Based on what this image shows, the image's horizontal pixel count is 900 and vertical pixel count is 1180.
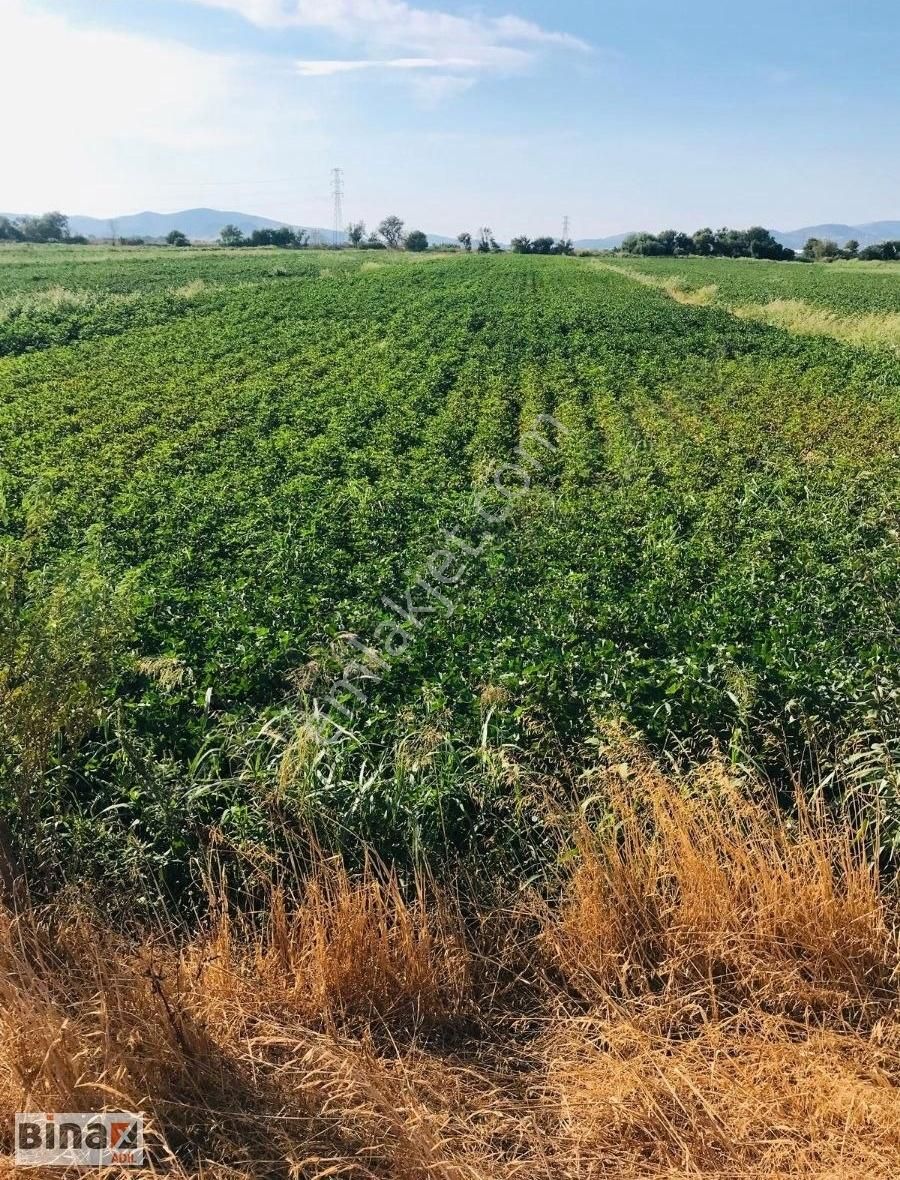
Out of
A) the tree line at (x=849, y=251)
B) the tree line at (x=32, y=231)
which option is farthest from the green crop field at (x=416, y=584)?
the tree line at (x=32, y=231)

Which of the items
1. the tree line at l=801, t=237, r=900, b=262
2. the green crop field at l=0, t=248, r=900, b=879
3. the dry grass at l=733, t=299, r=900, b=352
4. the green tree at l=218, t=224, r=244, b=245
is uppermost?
the green tree at l=218, t=224, r=244, b=245

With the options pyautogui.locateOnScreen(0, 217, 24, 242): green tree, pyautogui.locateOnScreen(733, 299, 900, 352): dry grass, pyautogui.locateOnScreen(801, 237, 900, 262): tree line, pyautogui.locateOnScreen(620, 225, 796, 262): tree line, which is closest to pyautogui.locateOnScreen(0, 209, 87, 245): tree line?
pyautogui.locateOnScreen(0, 217, 24, 242): green tree

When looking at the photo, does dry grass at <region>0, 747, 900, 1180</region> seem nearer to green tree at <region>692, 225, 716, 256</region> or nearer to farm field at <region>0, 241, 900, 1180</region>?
farm field at <region>0, 241, 900, 1180</region>

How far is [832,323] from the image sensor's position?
2903 cm

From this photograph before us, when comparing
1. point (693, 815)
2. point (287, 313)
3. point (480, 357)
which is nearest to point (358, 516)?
point (693, 815)

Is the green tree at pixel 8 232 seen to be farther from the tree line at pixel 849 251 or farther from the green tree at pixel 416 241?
the tree line at pixel 849 251

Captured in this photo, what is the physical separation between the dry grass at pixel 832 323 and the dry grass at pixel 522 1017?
2454cm

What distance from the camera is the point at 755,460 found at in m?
13.4

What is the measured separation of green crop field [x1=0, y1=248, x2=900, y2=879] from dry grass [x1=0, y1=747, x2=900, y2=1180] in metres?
0.55

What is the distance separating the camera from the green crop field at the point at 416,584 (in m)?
4.45

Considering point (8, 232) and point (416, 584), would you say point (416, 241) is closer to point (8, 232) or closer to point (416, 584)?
point (8, 232)

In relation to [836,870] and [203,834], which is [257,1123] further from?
[836,870]

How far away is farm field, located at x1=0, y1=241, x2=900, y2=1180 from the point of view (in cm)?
307

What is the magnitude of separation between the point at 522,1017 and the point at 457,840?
1004 millimetres
